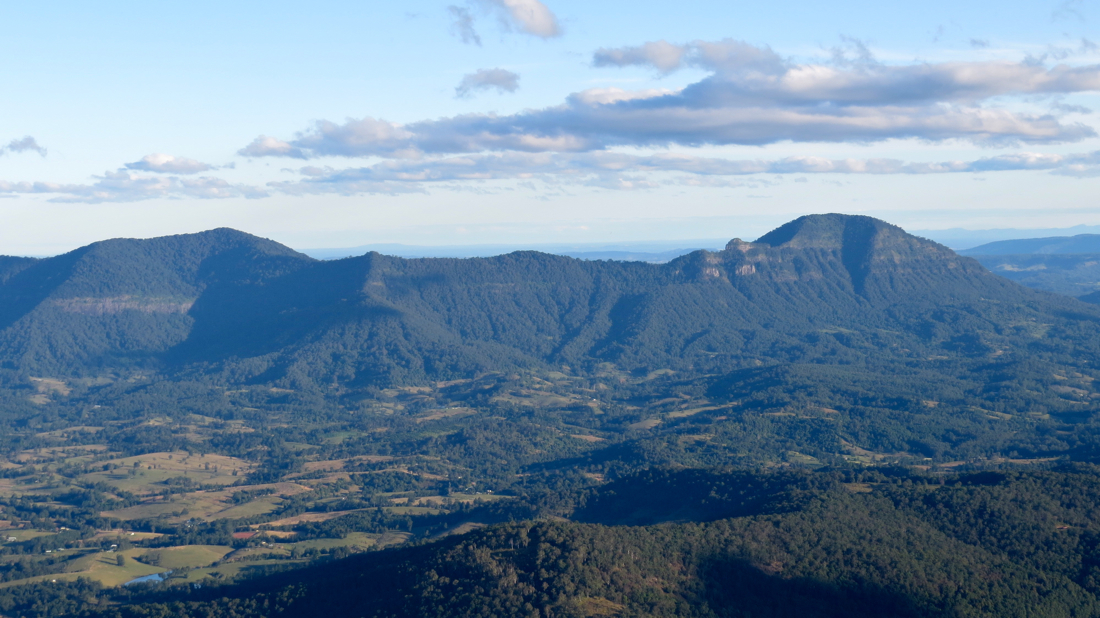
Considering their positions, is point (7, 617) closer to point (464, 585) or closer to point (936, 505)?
point (464, 585)

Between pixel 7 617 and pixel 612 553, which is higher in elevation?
pixel 612 553

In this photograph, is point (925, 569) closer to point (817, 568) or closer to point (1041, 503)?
point (817, 568)

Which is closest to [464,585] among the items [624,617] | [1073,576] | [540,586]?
[540,586]

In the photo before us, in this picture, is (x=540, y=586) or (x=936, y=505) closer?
(x=540, y=586)

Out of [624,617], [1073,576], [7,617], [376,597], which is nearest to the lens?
[624,617]

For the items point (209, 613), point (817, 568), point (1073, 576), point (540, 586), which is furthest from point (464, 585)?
point (1073, 576)

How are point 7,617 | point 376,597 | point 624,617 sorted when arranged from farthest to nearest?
1. point 7,617
2. point 376,597
3. point 624,617
